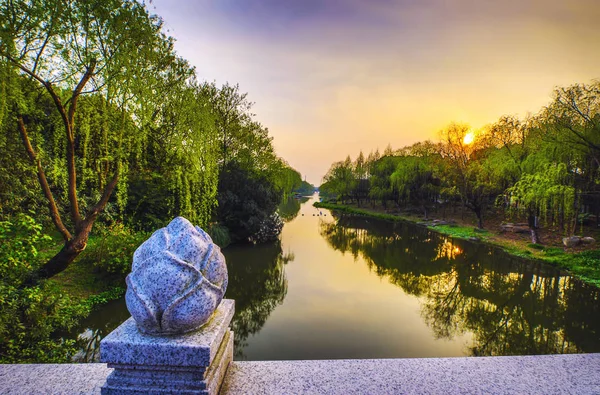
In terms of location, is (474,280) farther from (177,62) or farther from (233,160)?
(233,160)

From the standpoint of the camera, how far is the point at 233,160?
17000 millimetres

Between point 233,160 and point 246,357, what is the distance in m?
Answer: 12.7

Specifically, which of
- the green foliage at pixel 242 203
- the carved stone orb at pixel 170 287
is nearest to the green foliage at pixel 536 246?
the green foliage at pixel 242 203

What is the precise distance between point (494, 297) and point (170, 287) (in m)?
10.5

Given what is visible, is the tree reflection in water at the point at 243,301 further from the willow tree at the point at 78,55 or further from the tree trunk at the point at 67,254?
the willow tree at the point at 78,55

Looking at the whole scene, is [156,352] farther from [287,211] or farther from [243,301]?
[287,211]

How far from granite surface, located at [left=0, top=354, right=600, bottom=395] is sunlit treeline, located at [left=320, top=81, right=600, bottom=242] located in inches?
494

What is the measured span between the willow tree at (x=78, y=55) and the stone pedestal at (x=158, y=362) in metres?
4.54

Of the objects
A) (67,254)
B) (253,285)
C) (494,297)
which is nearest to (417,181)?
(494,297)

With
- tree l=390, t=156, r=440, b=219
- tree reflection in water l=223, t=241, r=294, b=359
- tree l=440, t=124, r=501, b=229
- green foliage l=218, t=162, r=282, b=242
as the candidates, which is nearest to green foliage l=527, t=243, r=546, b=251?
tree l=440, t=124, r=501, b=229

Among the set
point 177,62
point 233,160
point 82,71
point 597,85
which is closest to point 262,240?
point 233,160

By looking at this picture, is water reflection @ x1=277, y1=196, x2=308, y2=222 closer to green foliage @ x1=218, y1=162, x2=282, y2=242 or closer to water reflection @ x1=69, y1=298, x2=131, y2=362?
green foliage @ x1=218, y1=162, x2=282, y2=242

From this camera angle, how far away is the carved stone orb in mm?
2154

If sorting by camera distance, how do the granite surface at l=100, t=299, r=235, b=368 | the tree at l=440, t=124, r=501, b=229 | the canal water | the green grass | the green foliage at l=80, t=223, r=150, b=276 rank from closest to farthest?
1. the granite surface at l=100, t=299, r=235, b=368
2. the canal water
3. the green foliage at l=80, t=223, r=150, b=276
4. the green grass
5. the tree at l=440, t=124, r=501, b=229
